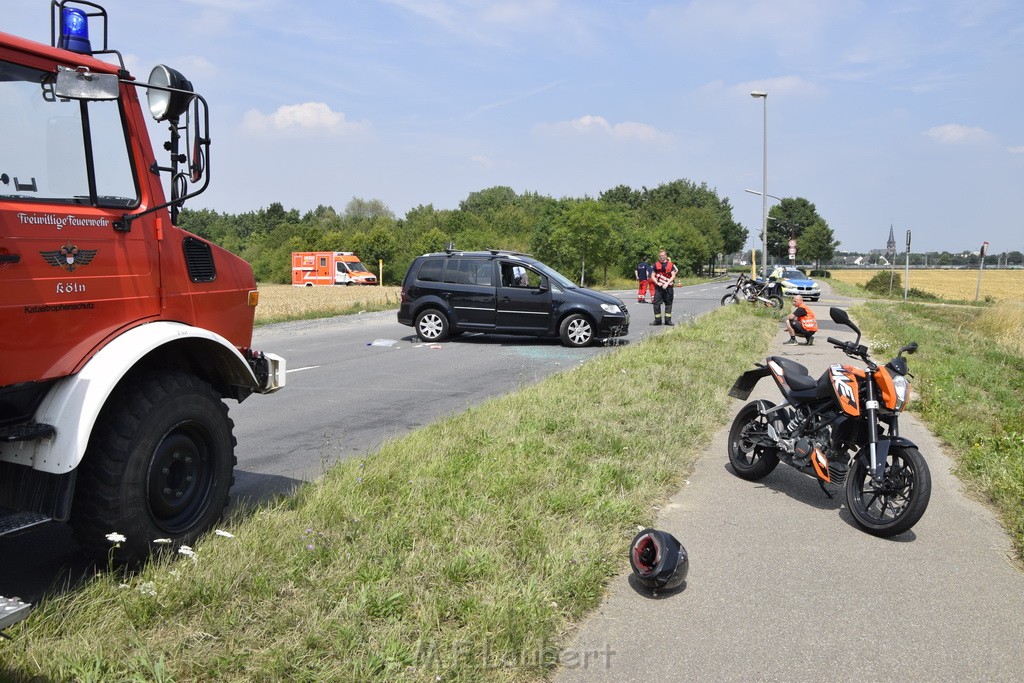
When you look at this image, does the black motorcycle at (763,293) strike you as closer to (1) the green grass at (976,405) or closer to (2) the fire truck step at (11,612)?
(1) the green grass at (976,405)

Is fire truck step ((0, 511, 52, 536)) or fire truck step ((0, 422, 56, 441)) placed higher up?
fire truck step ((0, 422, 56, 441))

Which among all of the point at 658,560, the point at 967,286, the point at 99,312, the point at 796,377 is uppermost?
the point at 99,312

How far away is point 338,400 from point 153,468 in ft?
18.8

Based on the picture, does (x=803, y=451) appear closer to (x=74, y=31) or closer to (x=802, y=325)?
(x=74, y=31)

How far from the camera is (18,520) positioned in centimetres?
371

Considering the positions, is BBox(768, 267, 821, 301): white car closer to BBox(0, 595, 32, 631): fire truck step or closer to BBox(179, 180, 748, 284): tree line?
BBox(179, 180, 748, 284): tree line

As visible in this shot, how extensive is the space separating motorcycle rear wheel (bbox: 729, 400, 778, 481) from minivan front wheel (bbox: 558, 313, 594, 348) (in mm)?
9663

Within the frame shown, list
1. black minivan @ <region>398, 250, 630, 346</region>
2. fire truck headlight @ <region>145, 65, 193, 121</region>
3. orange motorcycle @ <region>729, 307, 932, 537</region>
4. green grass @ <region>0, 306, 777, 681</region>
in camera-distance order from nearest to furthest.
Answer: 1. green grass @ <region>0, 306, 777, 681</region>
2. fire truck headlight @ <region>145, 65, 193, 121</region>
3. orange motorcycle @ <region>729, 307, 932, 537</region>
4. black minivan @ <region>398, 250, 630, 346</region>

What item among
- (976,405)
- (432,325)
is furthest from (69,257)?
(432,325)

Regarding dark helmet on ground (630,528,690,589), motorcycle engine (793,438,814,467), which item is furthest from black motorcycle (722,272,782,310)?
dark helmet on ground (630,528,690,589)

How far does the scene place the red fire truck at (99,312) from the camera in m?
3.58

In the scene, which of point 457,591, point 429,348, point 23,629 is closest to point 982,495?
point 457,591

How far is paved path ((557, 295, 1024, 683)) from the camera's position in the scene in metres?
3.35

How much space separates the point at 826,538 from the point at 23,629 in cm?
420
